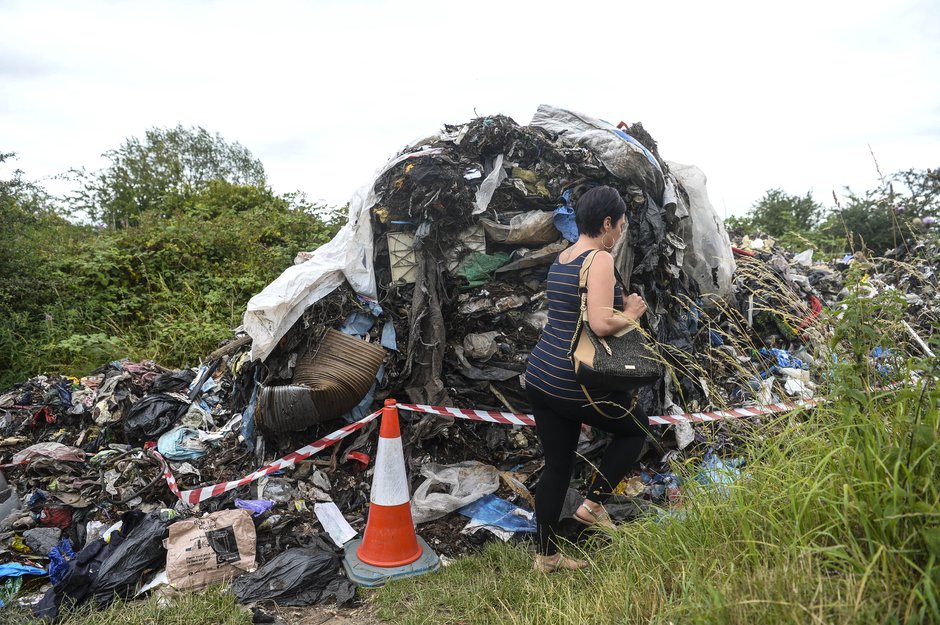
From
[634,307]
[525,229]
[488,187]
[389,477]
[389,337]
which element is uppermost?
[488,187]

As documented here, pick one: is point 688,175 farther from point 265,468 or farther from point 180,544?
point 180,544

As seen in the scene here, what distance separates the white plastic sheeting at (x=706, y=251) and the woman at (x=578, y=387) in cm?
236

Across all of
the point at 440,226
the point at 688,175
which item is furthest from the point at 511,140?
the point at 688,175

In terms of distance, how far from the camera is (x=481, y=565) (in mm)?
3139

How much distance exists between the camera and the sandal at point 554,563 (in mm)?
2816

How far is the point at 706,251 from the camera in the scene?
499 centimetres

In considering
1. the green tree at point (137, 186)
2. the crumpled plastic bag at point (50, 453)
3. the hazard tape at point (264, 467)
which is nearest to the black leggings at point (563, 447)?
the hazard tape at point (264, 467)

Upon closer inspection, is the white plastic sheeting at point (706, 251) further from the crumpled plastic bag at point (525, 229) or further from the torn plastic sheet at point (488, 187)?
the torn plastic sheet at point (488, 187)

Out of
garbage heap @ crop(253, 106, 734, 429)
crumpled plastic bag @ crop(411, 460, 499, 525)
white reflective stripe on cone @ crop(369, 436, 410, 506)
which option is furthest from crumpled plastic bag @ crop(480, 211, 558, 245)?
white reflective stripe on cone @ crop(369, 436, 410, 506)

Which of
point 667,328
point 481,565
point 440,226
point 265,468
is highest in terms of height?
point 440,226

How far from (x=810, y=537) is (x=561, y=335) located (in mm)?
1318

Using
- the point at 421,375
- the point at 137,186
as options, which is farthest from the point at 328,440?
the point at 137,186

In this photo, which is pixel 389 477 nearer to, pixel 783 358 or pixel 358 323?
pixel 358 323

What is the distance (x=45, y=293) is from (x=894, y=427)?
8.99 meters
